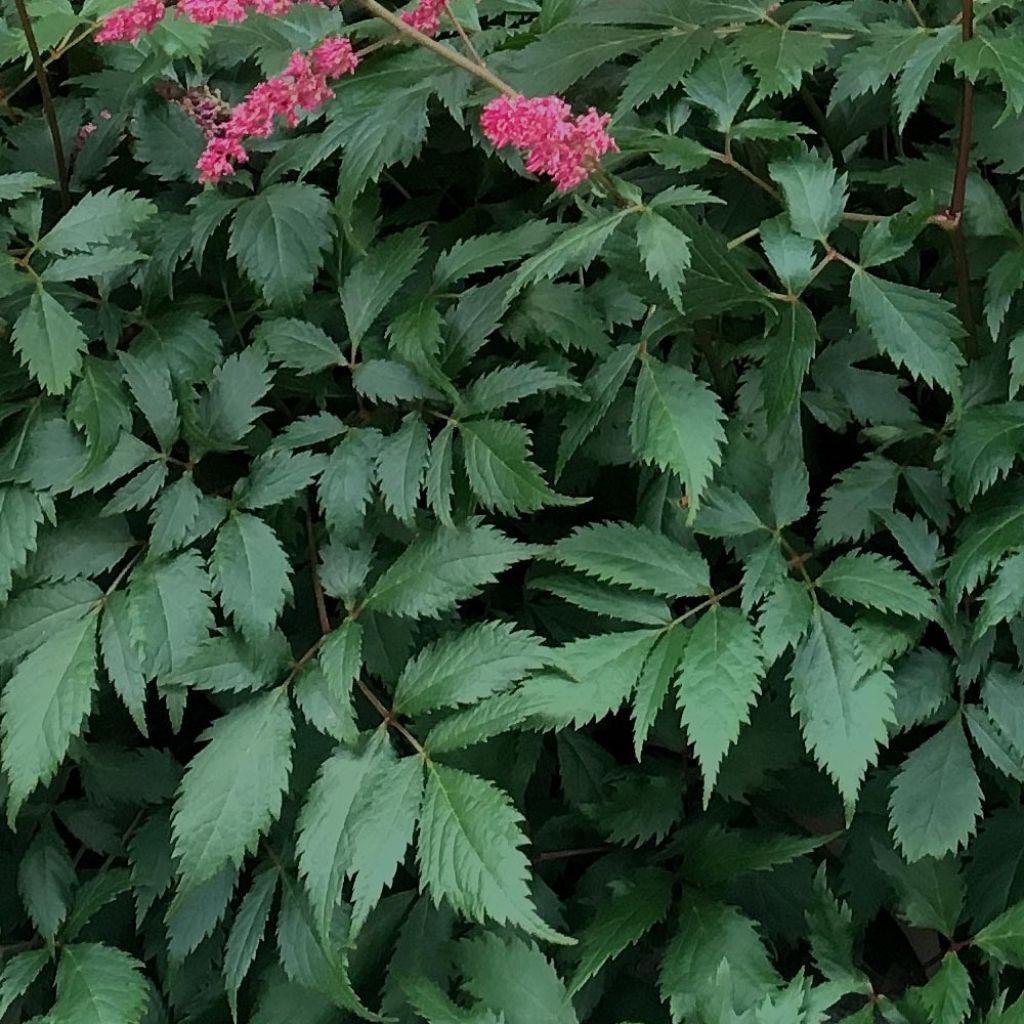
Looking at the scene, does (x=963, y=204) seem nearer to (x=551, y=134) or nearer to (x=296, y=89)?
(x=551, y=134)

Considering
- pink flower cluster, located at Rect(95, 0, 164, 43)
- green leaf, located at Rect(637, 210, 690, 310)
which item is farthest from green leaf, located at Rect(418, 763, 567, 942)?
pink flower cluster, located at Rect(95, 0, 164, 43)

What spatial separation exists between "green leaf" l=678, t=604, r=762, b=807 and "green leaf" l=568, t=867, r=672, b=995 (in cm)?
14

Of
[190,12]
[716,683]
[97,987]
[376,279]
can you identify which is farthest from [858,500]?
[97,987]

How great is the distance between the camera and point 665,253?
0.63 metres

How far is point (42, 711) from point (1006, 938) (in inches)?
27.1

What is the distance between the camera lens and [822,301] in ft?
2.79

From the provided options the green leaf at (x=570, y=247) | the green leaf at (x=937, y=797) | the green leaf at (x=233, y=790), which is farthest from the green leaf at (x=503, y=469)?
the green leaf at (x=937, y=797)

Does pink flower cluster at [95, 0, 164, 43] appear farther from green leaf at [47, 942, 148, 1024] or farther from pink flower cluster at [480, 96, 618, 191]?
green leaf at [47, 942, 148, 1024]

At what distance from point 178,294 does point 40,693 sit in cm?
35

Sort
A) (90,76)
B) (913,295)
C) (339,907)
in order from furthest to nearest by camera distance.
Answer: (90,76), (339,907), (913,295)

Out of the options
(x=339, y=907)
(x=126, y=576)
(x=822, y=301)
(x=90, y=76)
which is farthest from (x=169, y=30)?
(x=339, y=907)

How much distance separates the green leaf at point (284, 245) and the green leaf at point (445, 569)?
0.74 ft

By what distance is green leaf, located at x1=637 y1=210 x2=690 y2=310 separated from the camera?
0.63m

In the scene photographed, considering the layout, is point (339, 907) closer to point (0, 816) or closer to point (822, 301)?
point (0, 816)
